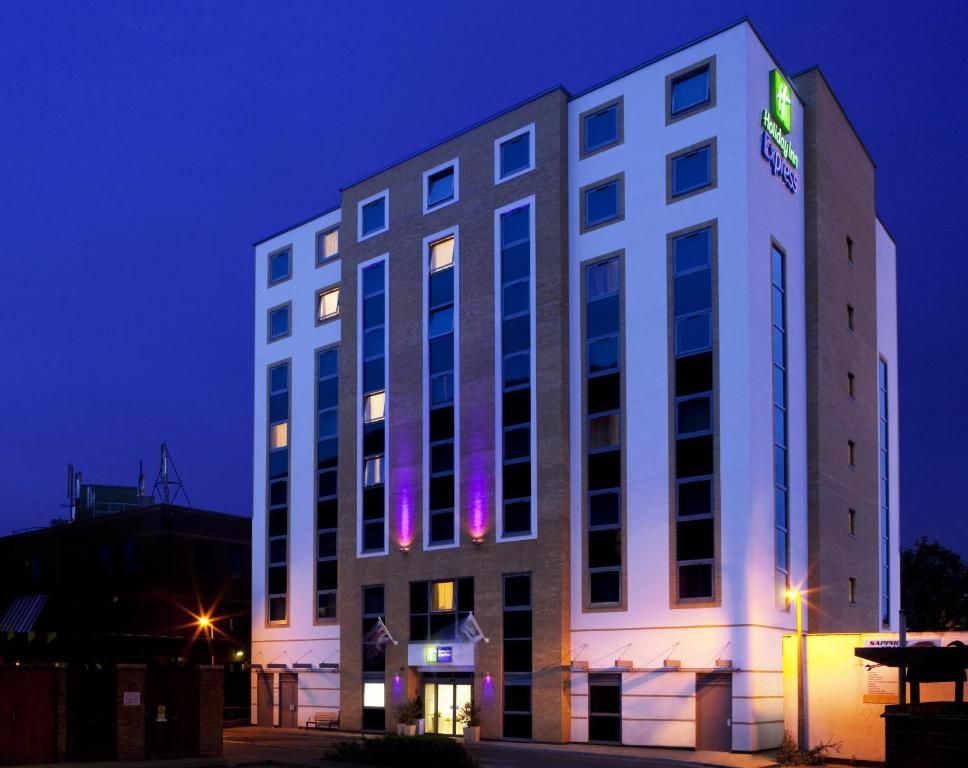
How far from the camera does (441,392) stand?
2083 inches

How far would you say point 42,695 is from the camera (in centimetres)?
3344

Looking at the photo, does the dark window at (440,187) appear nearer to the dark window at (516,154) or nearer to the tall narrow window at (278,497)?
the dark window at (516,154)

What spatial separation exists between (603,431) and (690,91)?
1370 cm

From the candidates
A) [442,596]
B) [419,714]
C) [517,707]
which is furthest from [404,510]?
[517,707]

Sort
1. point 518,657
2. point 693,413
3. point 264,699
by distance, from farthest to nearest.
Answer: point 264,699 < point 518,657 < point 693,413

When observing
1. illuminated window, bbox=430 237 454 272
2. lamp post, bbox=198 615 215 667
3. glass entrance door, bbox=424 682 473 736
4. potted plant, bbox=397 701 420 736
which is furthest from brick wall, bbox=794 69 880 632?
lamp post, bbox=198 615 215 667

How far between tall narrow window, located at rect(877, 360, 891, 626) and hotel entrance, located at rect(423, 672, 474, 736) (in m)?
19.4

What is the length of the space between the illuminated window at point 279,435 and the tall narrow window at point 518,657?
1893 centimetres

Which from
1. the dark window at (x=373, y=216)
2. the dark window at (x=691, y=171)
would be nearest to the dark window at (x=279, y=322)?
the dark window at (x=373, y=216)

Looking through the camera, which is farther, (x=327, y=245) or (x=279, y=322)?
(x=279, y=322)

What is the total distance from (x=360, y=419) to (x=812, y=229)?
73.3ft

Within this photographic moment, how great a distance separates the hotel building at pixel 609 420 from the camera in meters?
43.6

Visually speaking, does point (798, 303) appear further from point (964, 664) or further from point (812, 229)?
point (964, 664)

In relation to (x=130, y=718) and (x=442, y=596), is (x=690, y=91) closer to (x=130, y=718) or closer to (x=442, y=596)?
(x=442, y=596)
